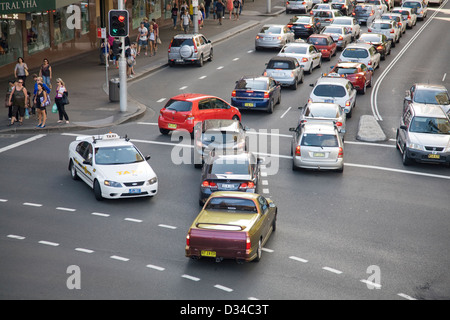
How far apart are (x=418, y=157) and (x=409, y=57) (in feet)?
74.9

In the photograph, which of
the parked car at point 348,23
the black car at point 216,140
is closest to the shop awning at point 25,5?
the black car at point 216,140

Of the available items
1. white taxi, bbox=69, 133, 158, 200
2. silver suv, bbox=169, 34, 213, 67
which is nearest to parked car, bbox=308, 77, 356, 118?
silver suv, bbox=169, 34, 213, 67

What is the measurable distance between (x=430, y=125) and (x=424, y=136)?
0.82 metres

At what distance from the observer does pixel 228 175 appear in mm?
19172

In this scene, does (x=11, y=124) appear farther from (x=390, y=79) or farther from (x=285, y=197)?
(x=390, y=79)

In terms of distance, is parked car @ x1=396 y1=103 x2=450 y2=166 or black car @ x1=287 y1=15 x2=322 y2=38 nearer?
parked car @ x1=396 y1=103 x2=450 y2=166

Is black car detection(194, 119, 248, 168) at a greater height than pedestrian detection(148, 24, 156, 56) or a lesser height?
lesser

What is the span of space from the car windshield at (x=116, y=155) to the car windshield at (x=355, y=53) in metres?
19.6

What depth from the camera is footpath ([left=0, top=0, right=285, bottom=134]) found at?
1079 inches

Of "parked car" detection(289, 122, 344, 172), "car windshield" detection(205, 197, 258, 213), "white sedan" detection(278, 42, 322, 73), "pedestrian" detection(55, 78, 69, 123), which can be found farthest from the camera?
"white sedan" detection(278, 42, 322, 73)

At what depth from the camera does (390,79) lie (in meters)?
38.5

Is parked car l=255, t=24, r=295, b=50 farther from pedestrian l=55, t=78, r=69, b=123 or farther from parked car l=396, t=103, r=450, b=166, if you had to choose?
pedestrian l=55, t=78, r=69, b=123

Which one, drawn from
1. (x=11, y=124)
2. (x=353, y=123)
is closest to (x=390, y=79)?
(x=353, y=123)

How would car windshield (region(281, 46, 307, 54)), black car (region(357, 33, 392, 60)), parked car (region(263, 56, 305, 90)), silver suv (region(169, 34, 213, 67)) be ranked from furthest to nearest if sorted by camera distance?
black car (region(357, 33, 392, 60)), silver suv (region(169, 34, 213, 67)), car windshield (region(281, 46, 307, 54)), parked car (region(263, 56, 305, 90))
